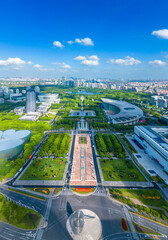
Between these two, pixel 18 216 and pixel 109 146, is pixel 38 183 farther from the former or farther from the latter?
pixel 109 146

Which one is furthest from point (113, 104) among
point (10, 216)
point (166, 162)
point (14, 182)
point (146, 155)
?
point (10, 216)

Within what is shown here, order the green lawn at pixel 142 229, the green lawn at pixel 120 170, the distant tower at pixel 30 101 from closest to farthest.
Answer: the green lawn at pixel 142 229 → the green lawn at pixel 120 170 → the distant tower at pixel 30 101

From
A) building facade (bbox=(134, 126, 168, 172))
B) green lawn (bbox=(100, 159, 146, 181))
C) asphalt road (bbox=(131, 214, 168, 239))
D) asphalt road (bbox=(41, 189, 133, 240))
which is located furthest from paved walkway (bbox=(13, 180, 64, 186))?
building facade (bbox=(134, 126, 168, 172))

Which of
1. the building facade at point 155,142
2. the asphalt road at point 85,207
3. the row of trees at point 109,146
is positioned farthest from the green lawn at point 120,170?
the building facade at point 155,142

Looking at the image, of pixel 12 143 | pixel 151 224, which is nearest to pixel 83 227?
pixel 151 224

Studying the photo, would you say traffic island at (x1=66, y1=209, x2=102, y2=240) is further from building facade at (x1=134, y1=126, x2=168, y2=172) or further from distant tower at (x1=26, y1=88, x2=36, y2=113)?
distant tower at (x1=26, y1=88, x2=36, y2=113)

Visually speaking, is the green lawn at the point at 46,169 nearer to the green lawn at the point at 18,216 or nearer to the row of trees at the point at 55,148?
the row of trees at the point at 55,148
